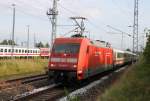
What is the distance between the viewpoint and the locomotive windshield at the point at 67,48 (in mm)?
19625

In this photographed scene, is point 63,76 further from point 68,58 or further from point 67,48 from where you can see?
point 67,48

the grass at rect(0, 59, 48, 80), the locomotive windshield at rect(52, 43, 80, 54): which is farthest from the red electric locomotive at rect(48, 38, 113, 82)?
the grass at rect(0, 59, 48, 80)

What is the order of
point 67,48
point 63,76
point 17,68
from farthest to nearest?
1. point 17,68
2. point 67,48
3. point 63,76

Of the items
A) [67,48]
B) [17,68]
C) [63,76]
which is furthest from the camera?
[17,68]

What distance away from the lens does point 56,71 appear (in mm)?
19500

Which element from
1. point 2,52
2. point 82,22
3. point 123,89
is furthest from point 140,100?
point 2,52

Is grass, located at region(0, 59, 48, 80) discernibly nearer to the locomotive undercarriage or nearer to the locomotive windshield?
the locomotive windshield

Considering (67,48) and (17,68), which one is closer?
(67,48)

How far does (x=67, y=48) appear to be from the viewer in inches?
781

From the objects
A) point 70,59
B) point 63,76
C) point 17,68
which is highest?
point 70,59

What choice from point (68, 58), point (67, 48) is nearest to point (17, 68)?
point (67, 48)

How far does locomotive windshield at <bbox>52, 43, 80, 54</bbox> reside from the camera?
1962 centimetres

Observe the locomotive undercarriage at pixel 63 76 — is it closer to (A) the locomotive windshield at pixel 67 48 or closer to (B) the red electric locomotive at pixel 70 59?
(B) the red electric locomotive at pixel 70 59

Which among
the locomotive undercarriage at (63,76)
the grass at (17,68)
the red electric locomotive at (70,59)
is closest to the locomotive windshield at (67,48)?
the red electric locomotive at (70,59)
